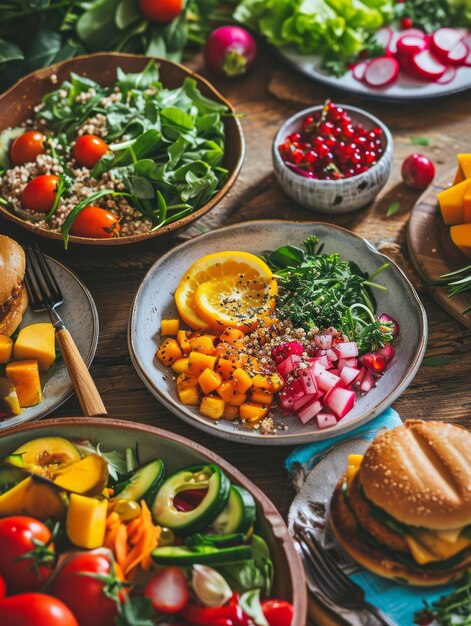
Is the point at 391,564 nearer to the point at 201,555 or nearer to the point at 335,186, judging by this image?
the point at 201,555

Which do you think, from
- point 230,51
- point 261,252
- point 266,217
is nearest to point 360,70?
point 230,51

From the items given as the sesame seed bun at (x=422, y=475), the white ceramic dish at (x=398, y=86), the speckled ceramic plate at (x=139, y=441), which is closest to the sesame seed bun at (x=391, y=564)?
the sesame seed bun at (x=422, y=475)

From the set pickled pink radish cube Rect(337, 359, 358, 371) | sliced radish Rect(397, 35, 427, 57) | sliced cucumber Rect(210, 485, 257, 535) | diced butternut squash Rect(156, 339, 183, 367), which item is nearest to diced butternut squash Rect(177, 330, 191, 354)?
diced butternut squash Rect(156, 339, 183, 367)

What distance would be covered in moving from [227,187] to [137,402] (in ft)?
2.85

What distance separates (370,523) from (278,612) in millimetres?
317

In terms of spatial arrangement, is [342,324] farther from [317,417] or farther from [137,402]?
[137,402]

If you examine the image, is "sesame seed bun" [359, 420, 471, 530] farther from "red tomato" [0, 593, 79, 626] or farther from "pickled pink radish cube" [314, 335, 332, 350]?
"red tomato" [0, 593, 79, 626]

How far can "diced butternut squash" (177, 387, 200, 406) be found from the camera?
2.16 metres

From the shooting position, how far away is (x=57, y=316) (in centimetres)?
234

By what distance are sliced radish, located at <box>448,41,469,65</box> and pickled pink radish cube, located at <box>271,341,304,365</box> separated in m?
1.76

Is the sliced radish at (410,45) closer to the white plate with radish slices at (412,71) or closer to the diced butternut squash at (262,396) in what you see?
the white plate with radish slices at (412,71)

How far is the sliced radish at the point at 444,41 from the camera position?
3236 millimetres

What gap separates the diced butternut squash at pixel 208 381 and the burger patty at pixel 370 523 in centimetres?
52

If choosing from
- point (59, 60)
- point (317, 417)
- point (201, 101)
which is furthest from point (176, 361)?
point (59, 60)
